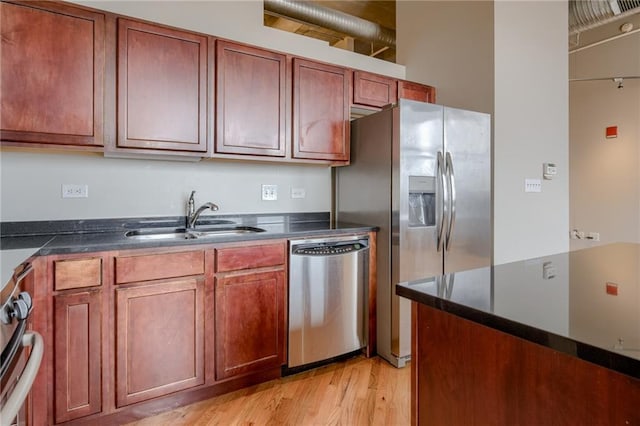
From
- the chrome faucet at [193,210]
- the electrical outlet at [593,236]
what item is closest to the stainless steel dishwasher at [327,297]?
the chrome faucet at [193,210]

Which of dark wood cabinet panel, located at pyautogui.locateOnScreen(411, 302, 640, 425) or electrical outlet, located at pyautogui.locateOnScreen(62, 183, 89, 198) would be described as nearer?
dark wood cabinet panel, located at pyautogui.locateOnScreen(411, 302, 640, 425)

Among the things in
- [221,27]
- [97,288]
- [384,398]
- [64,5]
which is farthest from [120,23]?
[384,398]

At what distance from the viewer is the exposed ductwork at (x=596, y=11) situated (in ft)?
10.4

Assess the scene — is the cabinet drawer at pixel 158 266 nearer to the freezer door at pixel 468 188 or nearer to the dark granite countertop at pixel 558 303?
the dark granite countertop at pixel 558 303

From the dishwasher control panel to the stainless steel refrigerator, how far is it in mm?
212

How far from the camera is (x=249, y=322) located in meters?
2.11

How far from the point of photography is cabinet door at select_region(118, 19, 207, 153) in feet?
6.59

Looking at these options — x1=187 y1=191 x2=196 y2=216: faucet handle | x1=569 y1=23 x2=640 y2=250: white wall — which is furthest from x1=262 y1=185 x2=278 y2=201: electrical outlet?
x1=569 y1=23 x2=640 y2=250: white wall

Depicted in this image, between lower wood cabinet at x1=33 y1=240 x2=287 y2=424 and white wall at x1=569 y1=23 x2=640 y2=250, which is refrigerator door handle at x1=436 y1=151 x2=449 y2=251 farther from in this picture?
white wall at x1=569 y1=23 x2=640 y2=250

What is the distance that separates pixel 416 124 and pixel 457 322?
187 cm

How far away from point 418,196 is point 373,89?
105 centimetres

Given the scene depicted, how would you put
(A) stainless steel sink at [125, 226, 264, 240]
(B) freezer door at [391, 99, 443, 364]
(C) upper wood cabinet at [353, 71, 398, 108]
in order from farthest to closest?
(C) upper wood cabinet at [353, 71, 398, 108]
(B) freezer door at [391, 99, 443, 364]
(A) stainless steel sink at [125, 226, 264, 240]

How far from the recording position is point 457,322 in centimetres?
85

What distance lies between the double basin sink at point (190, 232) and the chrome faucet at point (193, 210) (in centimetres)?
5
